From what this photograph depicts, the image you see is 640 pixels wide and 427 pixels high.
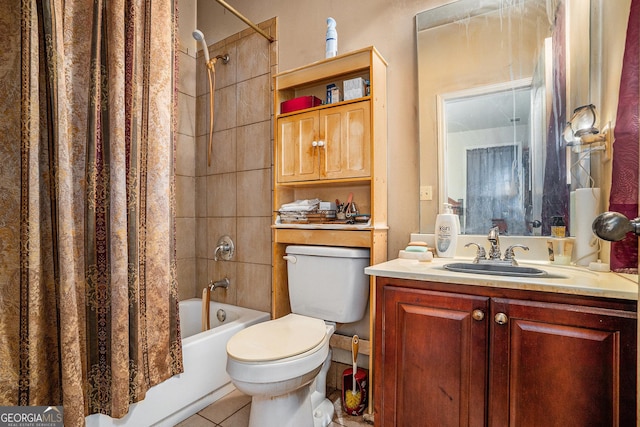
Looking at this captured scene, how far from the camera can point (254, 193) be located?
2186 millimetres

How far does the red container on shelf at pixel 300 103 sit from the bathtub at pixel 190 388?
1.30m

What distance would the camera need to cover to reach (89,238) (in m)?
1.18

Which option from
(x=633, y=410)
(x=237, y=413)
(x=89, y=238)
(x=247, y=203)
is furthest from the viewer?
(x=247, y=203)

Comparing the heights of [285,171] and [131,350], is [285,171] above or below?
above

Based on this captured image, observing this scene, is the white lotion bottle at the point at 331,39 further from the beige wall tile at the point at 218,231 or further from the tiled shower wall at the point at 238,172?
the beige wall tile at the point at 218,231

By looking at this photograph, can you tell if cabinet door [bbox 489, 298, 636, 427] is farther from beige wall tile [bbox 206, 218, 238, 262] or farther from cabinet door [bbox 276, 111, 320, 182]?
beige wall tile [bbox 206, 218, 238, 262]

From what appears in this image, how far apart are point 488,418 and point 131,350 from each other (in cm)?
129

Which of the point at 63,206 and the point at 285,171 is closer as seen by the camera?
the point at 63,206

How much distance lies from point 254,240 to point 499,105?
1.60 m

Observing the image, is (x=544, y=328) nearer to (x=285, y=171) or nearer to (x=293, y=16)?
(x=285, y=171)

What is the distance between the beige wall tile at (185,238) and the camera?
2.38 meters

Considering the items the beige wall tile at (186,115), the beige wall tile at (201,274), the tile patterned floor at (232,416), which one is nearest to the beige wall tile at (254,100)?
the beige wall tile at (186,115)

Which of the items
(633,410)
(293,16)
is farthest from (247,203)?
(633,410)

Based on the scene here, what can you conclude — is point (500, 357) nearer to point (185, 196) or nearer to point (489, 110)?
point (489, 110)
